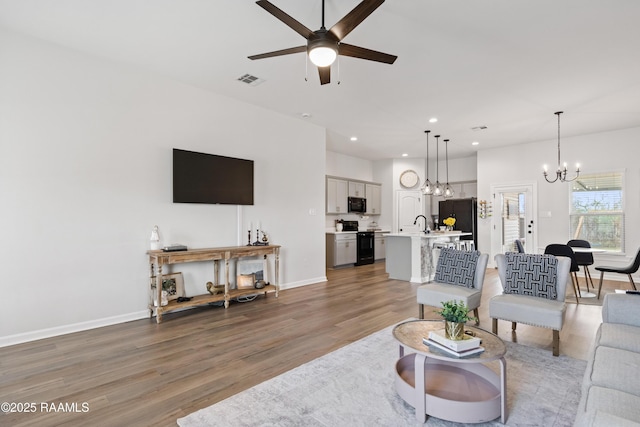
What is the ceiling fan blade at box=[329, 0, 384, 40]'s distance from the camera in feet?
6.88

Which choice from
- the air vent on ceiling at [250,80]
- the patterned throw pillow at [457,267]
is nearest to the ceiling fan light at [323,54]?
the air vent on ceiling at [250,80]

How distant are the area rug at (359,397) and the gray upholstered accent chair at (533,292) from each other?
33cm

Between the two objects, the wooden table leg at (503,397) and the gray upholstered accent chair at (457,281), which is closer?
the wooden table leg at (503,397)

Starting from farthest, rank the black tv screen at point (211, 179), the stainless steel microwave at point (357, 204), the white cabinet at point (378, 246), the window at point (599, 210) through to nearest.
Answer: the white cabinet at point (378, 246), the stainless steel microwave at point (357, 204), the window at point (599, 210), the black tv screen at point (211, 179)

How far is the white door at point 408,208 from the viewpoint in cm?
944

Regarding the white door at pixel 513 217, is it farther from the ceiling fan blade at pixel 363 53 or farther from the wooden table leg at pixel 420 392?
the wooden table leg at pixel 420 392

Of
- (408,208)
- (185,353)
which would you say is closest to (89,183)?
(185,353)

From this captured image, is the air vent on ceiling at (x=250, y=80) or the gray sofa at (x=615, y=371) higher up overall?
the air vent on ceiling at (x=250, y=80)

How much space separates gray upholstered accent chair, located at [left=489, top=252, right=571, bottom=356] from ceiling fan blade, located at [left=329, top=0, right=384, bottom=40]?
279cm

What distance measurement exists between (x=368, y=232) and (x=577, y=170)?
15.3 feet

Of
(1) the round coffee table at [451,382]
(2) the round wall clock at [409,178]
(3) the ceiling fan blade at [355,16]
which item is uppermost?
(3) the ceiling fan blade at [355,16]

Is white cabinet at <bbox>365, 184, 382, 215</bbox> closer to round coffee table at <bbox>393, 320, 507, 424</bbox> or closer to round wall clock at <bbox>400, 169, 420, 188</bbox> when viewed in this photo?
round wall clock at <bbox>400, 169, 420, 188</bbox>

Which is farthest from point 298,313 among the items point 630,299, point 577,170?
point 577,170

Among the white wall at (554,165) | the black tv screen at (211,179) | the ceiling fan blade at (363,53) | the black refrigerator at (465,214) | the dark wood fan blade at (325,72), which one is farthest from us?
the black refrigerator at (465,214)
